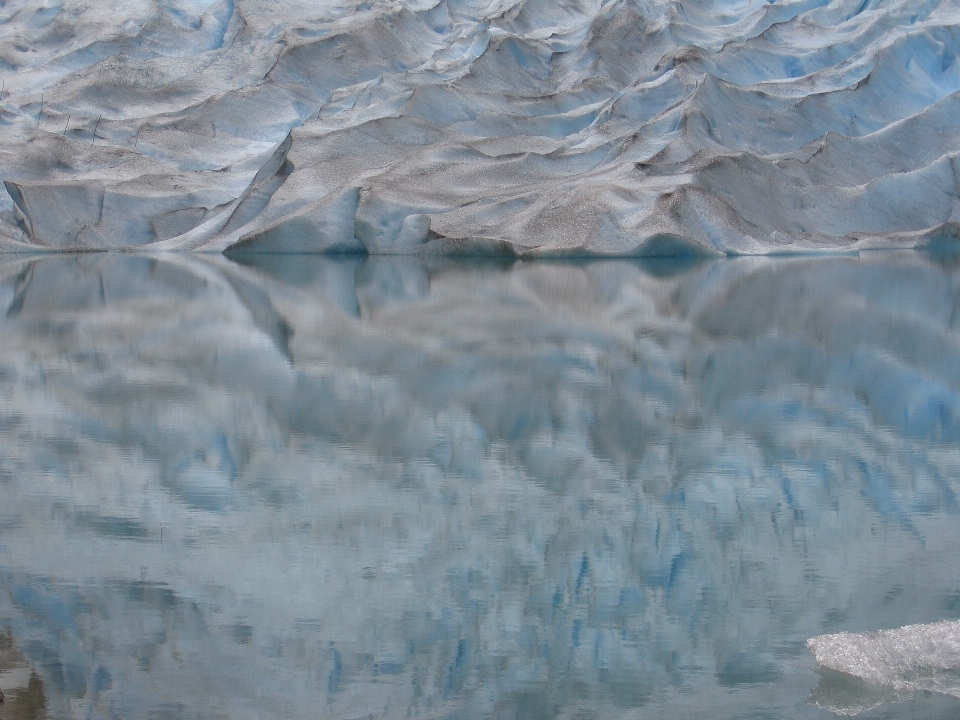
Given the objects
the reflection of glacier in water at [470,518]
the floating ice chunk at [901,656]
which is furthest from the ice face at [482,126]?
the floating ice chunk at [901,656]

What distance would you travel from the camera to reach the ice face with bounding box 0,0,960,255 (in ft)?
45.2

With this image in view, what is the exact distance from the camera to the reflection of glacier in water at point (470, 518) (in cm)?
190

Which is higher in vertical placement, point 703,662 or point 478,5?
point 478,5

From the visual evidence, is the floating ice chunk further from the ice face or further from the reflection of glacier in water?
the ice face

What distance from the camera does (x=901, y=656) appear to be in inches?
74.3

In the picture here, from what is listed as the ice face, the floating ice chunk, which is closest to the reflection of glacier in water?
the floating ice chunk

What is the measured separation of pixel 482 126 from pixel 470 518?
1431 centimetres

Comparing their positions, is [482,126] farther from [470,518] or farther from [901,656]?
[901,656]

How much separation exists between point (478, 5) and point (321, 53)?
165 inches

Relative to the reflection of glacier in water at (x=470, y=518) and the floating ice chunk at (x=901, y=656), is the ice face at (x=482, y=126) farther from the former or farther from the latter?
the floating ice chunk at (x=901, y=656)

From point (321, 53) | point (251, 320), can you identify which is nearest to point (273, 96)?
point (321, 53)

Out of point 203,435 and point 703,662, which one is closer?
point 703,662

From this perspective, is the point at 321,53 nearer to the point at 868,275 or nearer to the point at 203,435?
the point at 868,275

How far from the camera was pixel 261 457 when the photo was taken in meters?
3.30
